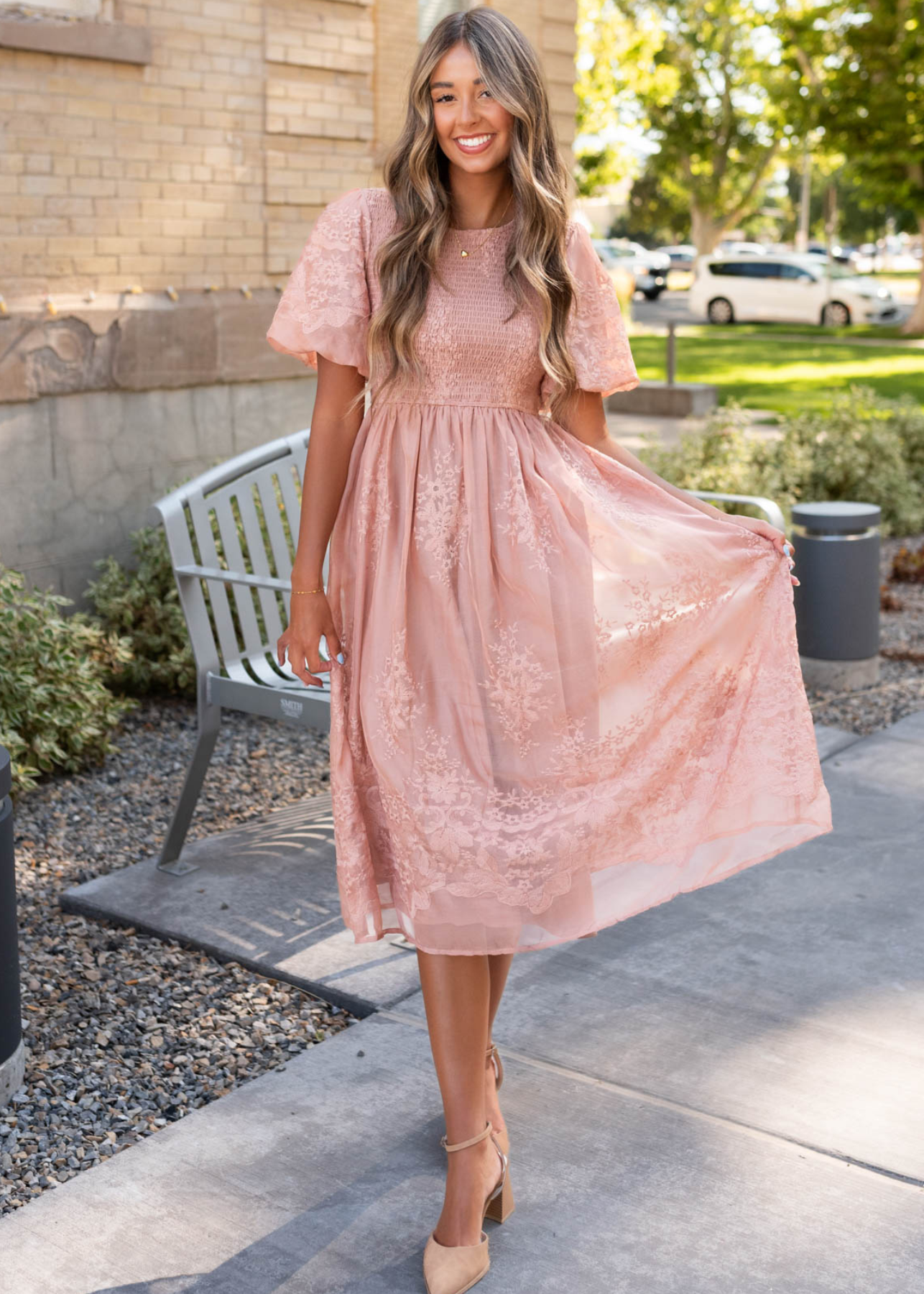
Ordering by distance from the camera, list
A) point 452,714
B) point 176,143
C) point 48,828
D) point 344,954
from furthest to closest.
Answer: point 176,143
point 48,828
point 344,954
point 452,714

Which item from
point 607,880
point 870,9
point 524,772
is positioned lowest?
point 607,880

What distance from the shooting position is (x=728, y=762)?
2.78m

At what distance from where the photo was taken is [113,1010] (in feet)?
11.3

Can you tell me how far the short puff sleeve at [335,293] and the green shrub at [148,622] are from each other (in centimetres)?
352

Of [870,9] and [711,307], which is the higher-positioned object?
[870,9]

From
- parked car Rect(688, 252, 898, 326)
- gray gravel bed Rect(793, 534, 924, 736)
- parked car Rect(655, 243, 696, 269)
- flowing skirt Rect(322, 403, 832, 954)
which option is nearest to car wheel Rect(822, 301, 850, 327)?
parked car Rect(688, 252, 898, 326)

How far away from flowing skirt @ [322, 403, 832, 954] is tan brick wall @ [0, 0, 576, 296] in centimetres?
383

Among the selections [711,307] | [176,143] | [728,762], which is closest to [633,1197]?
[728,762]

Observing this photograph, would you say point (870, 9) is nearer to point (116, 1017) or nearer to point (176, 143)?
point (176, 143)

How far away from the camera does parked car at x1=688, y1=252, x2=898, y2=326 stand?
3375 centimetres

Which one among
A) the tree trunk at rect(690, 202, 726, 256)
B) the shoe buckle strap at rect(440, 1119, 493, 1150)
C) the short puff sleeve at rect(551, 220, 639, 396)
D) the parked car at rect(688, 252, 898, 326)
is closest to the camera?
the shoe buckle strap at rect(440, 1119, 493, 1150)

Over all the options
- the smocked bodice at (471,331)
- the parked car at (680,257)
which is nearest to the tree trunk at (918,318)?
the smocked bodice at (471,331)

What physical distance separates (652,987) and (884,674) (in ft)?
11.6

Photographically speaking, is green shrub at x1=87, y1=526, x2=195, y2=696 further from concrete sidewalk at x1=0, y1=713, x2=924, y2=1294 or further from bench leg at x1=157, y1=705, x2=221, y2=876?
concrete sidewalk at x1=0, y1=713, x2=924, y2=1294
